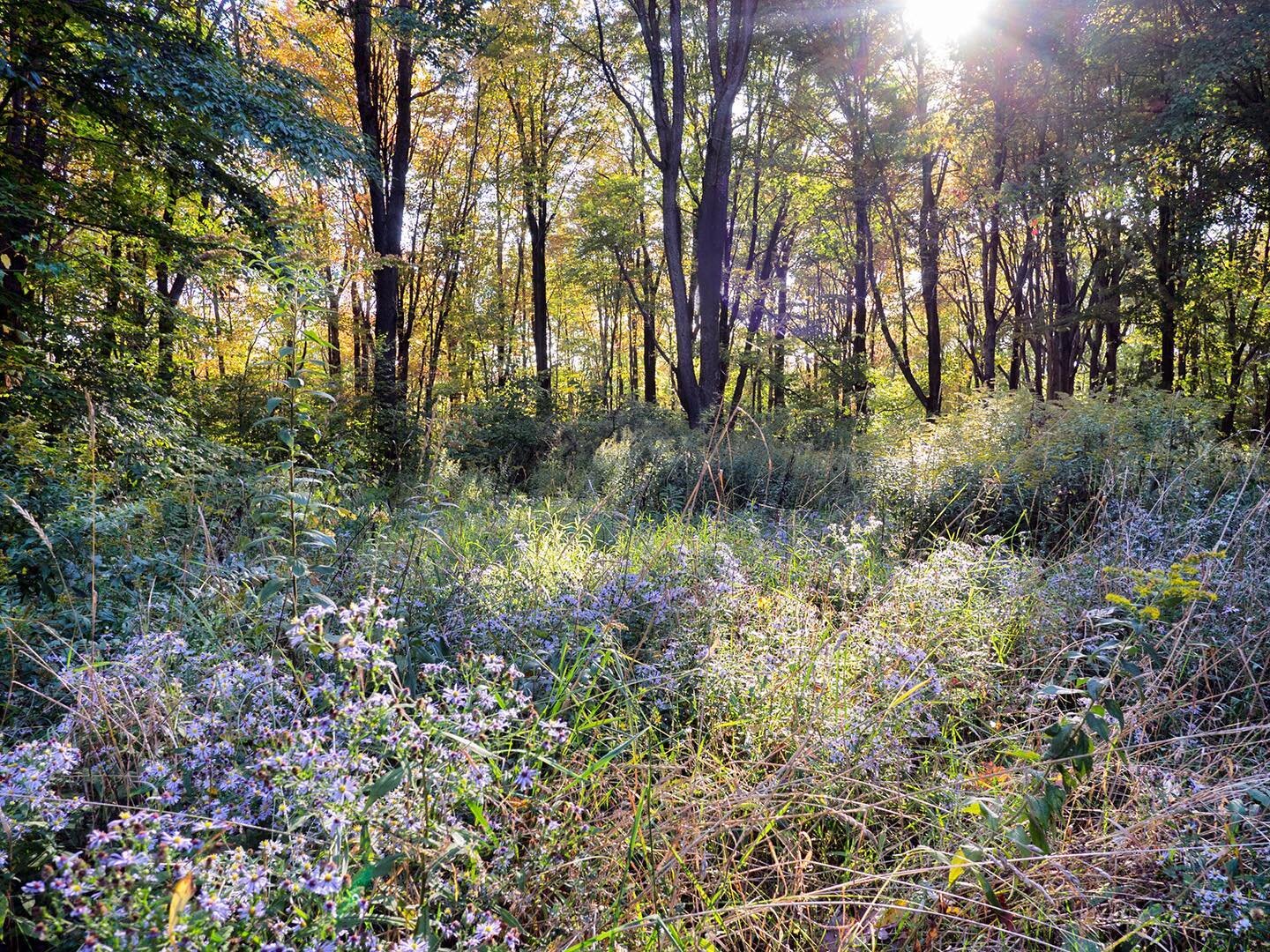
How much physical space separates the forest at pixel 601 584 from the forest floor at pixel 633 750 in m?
0.02

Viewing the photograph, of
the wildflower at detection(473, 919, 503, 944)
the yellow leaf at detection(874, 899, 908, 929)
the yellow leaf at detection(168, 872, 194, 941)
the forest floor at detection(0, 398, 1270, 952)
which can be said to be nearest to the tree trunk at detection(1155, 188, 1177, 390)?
the forest floor at detection(0, 398, 1270, 952)

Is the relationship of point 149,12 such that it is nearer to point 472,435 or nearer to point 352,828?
point 352,828

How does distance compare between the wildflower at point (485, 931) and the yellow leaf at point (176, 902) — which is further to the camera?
the wildflower at point (485, 931)

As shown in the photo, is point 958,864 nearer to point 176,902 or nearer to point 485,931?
point 485,931

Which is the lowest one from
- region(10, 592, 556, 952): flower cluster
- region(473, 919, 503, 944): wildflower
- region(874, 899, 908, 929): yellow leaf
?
region(874, 899, 908, 929): yellow leaf

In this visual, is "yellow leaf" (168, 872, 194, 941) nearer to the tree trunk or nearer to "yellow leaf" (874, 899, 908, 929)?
"yellow leaf" (874, 899, 908, 929)

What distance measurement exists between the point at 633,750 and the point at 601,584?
1.00 m

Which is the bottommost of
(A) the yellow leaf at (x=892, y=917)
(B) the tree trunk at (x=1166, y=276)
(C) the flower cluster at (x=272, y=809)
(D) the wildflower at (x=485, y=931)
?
(A) the yellow leaf at (x=892, y=917)

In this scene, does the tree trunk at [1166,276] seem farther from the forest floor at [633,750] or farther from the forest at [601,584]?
the forest floor at [633,750]

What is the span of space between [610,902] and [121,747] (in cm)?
133

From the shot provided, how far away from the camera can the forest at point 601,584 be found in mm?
1380

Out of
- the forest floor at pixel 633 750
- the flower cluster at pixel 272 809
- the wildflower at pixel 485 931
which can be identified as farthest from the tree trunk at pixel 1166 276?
the wildflower at pixel 485 931

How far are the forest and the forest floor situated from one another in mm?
22

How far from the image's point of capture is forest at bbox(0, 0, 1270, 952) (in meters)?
1.38
